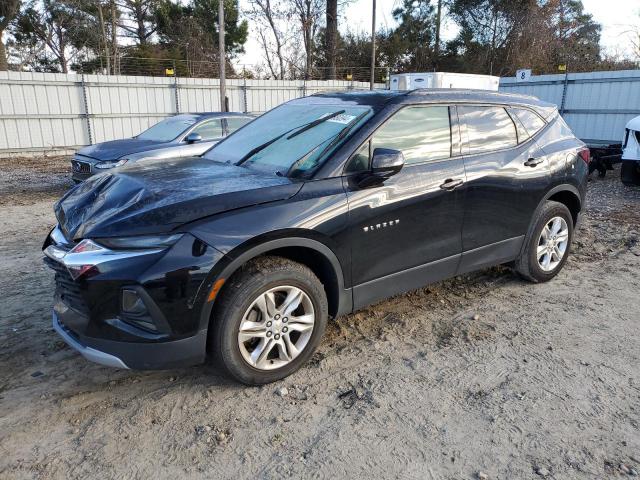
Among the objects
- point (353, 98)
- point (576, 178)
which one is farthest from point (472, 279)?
point (353, 98)

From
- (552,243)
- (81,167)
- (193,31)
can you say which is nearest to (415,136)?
(552,243)

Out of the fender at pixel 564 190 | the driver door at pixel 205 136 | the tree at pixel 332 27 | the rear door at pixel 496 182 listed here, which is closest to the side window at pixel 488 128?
the rear door at pixel 496 182

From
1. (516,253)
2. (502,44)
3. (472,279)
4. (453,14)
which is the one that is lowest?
(472,279)

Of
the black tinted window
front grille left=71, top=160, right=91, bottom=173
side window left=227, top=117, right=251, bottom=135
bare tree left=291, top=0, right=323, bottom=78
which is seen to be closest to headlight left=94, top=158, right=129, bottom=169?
front grille left=71, top=160, right=91, bottom=173

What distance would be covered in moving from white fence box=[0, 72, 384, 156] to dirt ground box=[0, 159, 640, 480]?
12843mm

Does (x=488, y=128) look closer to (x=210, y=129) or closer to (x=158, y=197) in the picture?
(x=158, y=197)

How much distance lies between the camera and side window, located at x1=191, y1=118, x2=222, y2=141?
9.19 meters

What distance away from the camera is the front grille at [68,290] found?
9.17ft

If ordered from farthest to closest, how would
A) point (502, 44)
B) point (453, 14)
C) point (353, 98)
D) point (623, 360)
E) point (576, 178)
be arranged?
point (453, 14), point (502, 44), point (576, 178), point (353, 98), point (623, 360)

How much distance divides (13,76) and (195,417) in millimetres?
15498

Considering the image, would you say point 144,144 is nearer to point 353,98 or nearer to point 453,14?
point 353,98

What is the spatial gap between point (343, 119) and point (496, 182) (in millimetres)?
1390

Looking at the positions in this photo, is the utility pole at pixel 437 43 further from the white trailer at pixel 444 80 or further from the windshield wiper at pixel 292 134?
the windshield wiper at pixel 292 134

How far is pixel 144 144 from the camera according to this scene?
29.3 feet
